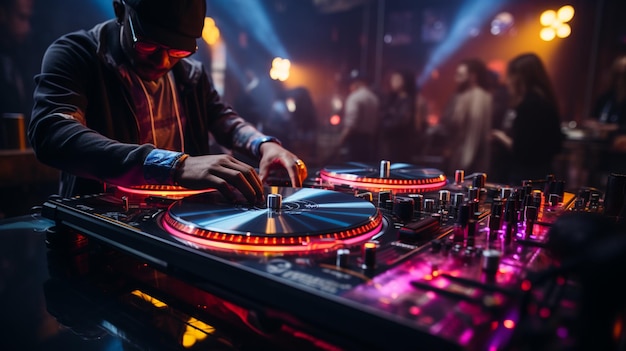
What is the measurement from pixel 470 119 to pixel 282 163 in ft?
19.4

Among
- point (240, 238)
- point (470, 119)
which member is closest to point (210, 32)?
point (470, 119)

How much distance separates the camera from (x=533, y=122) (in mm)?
5570

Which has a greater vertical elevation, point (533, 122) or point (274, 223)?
point (533, 122)

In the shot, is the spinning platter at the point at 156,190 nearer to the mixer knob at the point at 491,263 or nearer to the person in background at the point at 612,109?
the mixer knob at the point at 491,263

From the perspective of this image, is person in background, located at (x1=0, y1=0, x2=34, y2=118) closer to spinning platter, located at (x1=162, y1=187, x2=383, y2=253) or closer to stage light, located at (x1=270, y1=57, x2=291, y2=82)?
stage light, located at (x1=270, y1=57, x2=291, y2=82)

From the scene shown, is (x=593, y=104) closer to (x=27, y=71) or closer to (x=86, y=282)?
(x=86, y=282)

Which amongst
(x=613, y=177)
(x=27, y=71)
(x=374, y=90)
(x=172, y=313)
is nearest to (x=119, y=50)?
(x=172, y=313)

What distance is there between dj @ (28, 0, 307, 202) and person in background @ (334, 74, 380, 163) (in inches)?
211

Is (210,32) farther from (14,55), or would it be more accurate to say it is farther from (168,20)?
(168,20)

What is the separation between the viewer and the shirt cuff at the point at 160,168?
1.33 meters

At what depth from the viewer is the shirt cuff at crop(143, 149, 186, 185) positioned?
1.33 m

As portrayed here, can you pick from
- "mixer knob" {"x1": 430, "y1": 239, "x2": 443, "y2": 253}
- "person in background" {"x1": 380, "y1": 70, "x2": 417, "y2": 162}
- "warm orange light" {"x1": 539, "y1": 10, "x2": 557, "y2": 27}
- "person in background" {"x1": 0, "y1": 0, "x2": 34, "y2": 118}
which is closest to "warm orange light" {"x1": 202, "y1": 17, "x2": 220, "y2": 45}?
"person in background" {"x1": 0, "y1": 0, "x2": 34, "y2": 118}

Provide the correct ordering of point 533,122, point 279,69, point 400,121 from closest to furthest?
point 533,122
point 400,121
point 279,69

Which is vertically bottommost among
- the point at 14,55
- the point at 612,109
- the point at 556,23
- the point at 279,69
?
the point at 612,109
